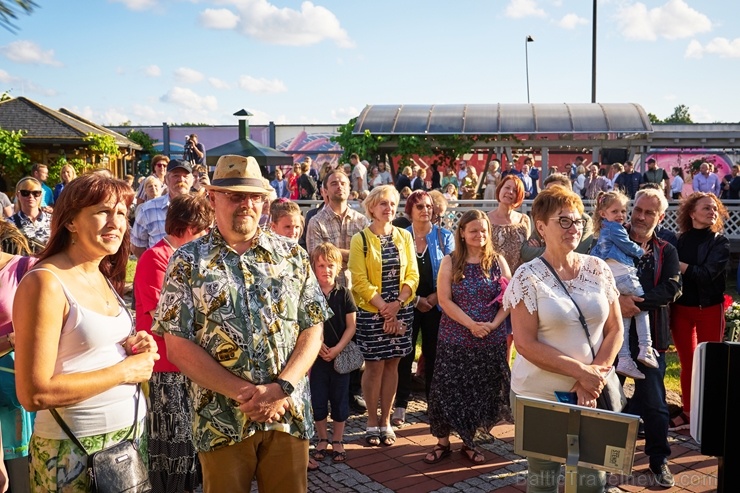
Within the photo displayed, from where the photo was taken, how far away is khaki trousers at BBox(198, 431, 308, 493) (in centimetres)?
285

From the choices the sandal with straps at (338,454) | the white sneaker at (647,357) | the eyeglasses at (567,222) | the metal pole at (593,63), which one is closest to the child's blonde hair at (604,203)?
the white sneaker at (647,357)

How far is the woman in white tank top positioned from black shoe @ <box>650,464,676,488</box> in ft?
11.7

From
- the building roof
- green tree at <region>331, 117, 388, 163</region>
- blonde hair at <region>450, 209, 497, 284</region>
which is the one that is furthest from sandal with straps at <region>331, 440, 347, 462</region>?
the building roof

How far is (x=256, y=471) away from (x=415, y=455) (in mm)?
2392

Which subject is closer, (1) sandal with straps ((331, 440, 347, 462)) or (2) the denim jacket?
(2) the denim jacket

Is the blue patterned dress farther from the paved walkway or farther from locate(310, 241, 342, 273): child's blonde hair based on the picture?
the paved walkway

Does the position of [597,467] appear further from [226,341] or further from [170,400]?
[170,400]

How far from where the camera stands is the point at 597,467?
8.79 feet

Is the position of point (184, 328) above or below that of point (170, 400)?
above

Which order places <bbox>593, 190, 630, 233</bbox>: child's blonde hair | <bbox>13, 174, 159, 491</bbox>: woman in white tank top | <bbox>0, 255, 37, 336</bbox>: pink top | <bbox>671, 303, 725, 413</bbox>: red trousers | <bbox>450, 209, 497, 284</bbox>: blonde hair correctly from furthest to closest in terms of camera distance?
1. <bbox>671, 303, 725, 413</bbox>: red trousers
2. <bbox>450, 209, 497, 284</bbox>: blonde hair
3. <bbox>593, 190, 630, 233</bbox>: child's blonde hair
4. <bbox>0, 255, 37, 336</bbox>: pink top
5. <bbox>13, 174, 159, 491</bbox>: woman in white tank top

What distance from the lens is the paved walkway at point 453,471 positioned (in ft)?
14.9

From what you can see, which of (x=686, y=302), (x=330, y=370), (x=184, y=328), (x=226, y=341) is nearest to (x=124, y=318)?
(x=184, y=328)

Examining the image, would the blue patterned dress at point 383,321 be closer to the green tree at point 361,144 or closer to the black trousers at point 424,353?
the black trousers at point 424,353

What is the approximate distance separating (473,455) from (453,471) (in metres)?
0.25
